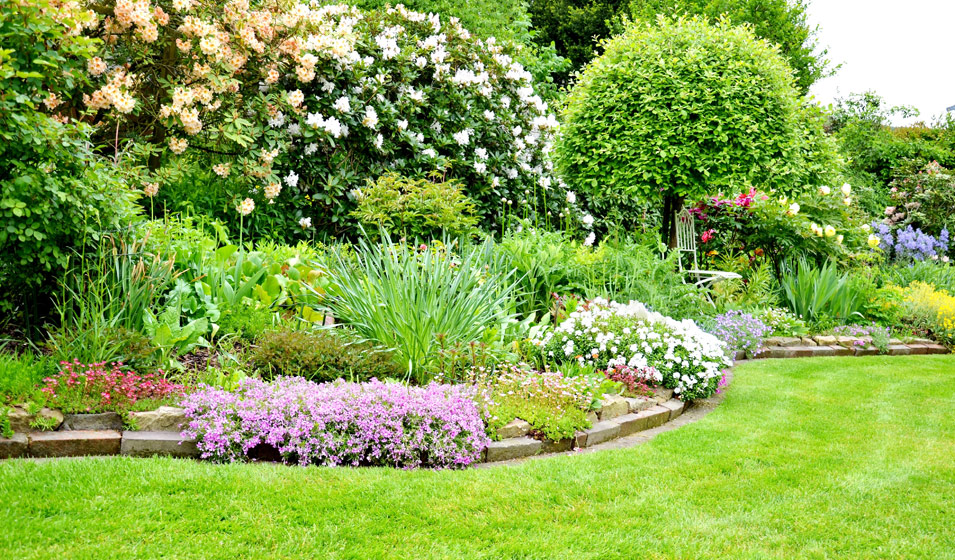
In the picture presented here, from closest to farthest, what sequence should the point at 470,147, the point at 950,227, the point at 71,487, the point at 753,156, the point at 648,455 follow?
the point at 71,487
the point at 648,455
the point at 753,156
the point at 470,147
the point at 950,227

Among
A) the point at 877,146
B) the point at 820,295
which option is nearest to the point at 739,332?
the point at 820,295

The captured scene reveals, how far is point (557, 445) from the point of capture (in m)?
3.92

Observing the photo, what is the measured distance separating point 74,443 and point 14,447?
23 centimetres

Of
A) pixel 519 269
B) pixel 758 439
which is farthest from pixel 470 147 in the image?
pixel 758 439

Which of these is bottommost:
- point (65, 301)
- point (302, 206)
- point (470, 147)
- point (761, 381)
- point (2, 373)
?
point (761, 381)

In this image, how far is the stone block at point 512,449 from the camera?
146 inches

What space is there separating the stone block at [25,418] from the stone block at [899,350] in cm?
734

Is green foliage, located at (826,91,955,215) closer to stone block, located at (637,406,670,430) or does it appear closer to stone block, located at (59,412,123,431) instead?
stone block, located at (637,406,670,430)

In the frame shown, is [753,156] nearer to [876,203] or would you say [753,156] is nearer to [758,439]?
[758,439]

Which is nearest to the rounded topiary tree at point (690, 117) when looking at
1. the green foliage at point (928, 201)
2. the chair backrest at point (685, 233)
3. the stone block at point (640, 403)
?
the chair backrest at point (685, 233)

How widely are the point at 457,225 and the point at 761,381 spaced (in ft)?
9.83

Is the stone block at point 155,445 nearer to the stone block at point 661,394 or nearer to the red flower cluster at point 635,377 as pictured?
the red flower cluster at point 635,377

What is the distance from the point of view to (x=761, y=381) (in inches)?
227

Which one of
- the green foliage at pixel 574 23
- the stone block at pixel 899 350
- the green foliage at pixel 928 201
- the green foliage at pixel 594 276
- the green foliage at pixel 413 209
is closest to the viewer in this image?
the green foliage at pixel 594 276
